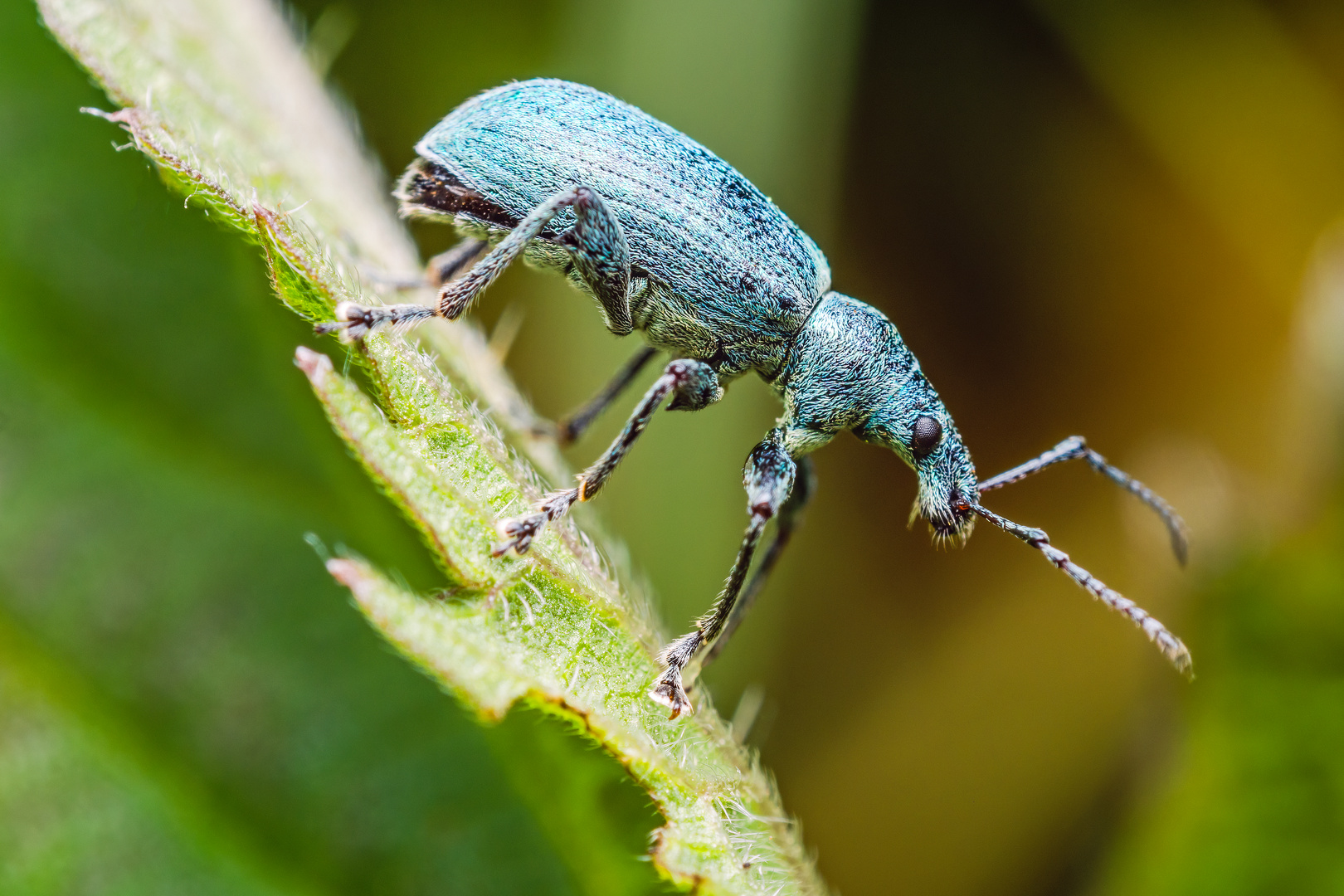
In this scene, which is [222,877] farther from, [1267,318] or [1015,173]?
[1267,318]

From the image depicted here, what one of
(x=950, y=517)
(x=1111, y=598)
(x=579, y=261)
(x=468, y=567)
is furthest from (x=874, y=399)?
(x=468, y=567)

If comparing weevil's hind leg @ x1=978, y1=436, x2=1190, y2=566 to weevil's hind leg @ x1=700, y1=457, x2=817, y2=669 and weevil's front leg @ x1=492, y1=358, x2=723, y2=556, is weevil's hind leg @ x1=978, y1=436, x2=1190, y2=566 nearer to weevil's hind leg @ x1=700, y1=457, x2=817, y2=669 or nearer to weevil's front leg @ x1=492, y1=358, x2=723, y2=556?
weevil's hind leg @ x1=700, y1=457, x2=817, y2=669

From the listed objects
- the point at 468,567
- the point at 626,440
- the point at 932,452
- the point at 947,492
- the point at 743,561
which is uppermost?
the point at 932,452

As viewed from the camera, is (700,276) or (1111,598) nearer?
(1111,598)

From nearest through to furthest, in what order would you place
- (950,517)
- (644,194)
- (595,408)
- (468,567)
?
1. (468,567)
2. (644,194)
3. (950,517)
4. (595,408)

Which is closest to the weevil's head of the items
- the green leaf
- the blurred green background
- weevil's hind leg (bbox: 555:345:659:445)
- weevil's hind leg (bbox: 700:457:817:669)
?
weevil's hind leg (bbox: 700:457:817:669)

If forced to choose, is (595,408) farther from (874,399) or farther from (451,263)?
(874,399)
